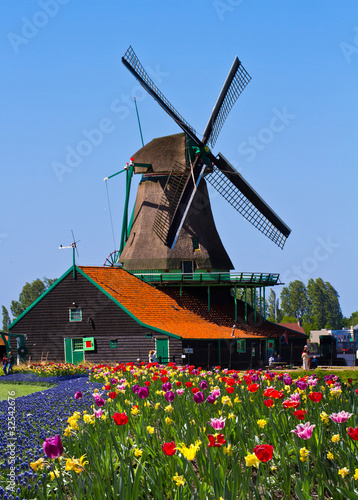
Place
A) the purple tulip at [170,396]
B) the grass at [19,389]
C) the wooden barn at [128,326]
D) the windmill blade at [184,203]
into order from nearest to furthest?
the purple tulip at [170,396] → the grass at [19,389] → the wooden barn at [128,326] → the windmill blade at [184,203]

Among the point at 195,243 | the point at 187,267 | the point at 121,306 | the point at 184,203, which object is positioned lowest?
the point at 121,306

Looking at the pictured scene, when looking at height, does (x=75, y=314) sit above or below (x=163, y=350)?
above

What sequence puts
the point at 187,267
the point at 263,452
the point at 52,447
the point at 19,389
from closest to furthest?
1. the point at 263,452
2. the point at 52,447
3. the point at 19,389
4. the point at 187,267

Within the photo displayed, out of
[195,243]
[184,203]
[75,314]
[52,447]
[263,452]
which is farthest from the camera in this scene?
[195,243]

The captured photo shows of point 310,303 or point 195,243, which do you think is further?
point 310,303

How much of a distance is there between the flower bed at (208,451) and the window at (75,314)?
2315 cm

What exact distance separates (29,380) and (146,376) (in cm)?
1036

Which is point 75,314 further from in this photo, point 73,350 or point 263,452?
point 263,452

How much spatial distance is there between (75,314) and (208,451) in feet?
96.1

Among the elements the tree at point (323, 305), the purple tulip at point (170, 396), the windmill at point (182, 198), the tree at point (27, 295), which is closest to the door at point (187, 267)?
the windmill at point (182, 198)

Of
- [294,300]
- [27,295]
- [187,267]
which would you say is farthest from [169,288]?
[294,300]

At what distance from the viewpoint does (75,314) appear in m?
35.1

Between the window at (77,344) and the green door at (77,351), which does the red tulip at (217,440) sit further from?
the window at (77,344)

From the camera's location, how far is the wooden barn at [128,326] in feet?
109
